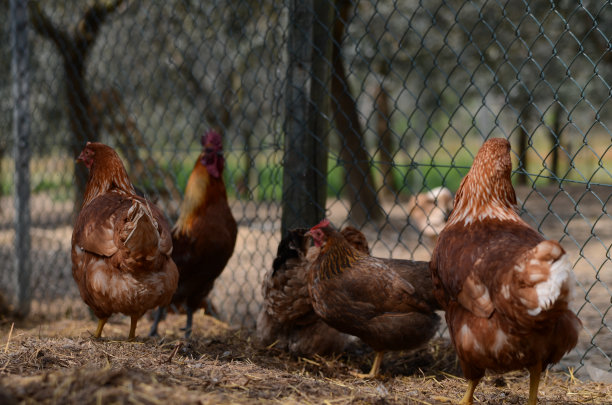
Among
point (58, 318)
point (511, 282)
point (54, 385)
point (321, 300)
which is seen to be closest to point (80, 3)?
point (58, 318)

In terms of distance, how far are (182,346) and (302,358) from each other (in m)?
0.83

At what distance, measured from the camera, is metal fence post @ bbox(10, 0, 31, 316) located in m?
5.51

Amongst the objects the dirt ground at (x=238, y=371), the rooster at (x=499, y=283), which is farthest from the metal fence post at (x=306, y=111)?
the rooster at (x=499, y=283)

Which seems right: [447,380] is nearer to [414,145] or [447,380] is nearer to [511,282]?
[511,282]

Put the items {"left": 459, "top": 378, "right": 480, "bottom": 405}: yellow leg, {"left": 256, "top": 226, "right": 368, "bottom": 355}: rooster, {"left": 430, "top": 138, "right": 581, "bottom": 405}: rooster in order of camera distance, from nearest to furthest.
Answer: {"left": 430, "top": 138, "right": 581, "bottom": 405}: rooster < {"left": 459, "top": 378, "right": 480, "bottom": 405}: yellow leg < {"left": 256, "top": 226, "right": 368, "bottom": 355}: rooster

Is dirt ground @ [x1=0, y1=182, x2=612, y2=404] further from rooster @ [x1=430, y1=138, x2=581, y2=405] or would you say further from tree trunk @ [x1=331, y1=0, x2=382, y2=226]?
tree trunk @ [x1=331, y1=0, x2=382, y2=226]

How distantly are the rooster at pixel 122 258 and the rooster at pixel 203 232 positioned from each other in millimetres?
643

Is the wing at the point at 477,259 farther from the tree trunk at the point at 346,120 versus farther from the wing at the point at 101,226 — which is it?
the tree trunk at the point at 346,120

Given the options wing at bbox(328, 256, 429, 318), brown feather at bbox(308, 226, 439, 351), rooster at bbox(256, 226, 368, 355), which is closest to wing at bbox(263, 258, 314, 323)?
rooster at bbox(256, 226, 368, 355)

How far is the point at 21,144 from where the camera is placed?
5543 millimetres

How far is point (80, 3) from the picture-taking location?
6.07 metres

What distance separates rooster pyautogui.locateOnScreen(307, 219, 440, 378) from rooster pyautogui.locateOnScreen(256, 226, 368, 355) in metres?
0.31

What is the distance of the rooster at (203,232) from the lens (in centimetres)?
422

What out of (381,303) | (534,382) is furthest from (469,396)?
(381,303)
